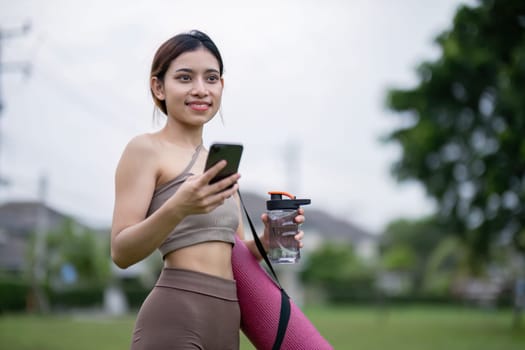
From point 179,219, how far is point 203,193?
0.13 meters

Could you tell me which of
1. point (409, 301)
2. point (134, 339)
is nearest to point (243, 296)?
point (134, 339)

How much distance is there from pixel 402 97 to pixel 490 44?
30.0 feet

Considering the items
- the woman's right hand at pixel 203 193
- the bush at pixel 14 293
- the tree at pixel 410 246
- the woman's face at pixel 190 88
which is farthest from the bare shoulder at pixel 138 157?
the tree at pixel 410 246

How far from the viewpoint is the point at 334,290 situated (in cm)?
5331

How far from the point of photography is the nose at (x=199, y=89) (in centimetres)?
235

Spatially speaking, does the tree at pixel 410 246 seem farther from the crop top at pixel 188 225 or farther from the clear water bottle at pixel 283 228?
the crop top at pixel 188 225

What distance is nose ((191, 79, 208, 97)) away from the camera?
2350mm

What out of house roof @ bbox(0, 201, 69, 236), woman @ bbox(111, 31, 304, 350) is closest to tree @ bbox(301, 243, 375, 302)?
house roof @ bbox(0, 201, 69, 236)

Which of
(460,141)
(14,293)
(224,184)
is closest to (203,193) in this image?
(224,184)

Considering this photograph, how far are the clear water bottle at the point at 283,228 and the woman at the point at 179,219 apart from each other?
0.16ft

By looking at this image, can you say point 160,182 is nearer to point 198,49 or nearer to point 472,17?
point 198,49

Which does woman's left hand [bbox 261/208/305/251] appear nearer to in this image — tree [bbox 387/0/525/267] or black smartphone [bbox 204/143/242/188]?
black smartphone [bbox 204/143/242/188]

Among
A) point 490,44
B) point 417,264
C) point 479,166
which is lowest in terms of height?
point 417,264

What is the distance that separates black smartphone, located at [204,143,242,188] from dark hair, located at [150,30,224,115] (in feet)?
1.74
